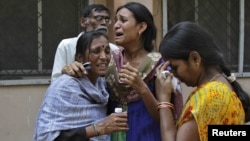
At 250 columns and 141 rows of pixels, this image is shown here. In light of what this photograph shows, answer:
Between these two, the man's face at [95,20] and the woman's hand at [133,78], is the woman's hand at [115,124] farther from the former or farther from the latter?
the man's face at [95,20]

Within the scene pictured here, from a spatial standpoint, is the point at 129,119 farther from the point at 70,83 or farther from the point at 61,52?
the point at 61,52

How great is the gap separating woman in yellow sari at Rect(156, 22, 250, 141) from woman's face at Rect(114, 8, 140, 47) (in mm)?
628

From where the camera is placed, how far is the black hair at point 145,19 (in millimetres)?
2865

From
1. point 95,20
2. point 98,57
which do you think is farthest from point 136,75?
point 95,20

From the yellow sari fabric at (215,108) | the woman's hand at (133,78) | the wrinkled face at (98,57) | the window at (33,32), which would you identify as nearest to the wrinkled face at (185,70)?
the yellow sari fabric at (215,108)

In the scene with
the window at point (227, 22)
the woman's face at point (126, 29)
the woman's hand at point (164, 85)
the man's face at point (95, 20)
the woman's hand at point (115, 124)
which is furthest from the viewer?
the window at point (227, 22)

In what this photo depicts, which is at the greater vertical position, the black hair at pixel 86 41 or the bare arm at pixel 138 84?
the black hair at pixel 86 41

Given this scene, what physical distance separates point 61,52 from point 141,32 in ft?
4.02

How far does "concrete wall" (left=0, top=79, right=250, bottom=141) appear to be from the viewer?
5184mm

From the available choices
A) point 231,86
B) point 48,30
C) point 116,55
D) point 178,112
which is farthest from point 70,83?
point 48,30

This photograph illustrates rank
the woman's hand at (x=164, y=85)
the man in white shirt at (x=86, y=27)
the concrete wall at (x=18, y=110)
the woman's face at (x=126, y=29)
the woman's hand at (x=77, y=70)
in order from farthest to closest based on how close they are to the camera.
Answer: the concrete wall at (x=18, y=110)
the man in white shirt at (x=86, y=27)
the woman's face at (x=126, y=29)
the woman's hand at (x=77, y=70)
the woman's hand at (x=164, y=85)

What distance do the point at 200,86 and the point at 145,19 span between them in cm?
82

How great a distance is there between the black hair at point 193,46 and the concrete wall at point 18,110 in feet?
10.4

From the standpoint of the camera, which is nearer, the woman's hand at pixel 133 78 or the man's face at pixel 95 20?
the woman's hand at pixel 133 78
